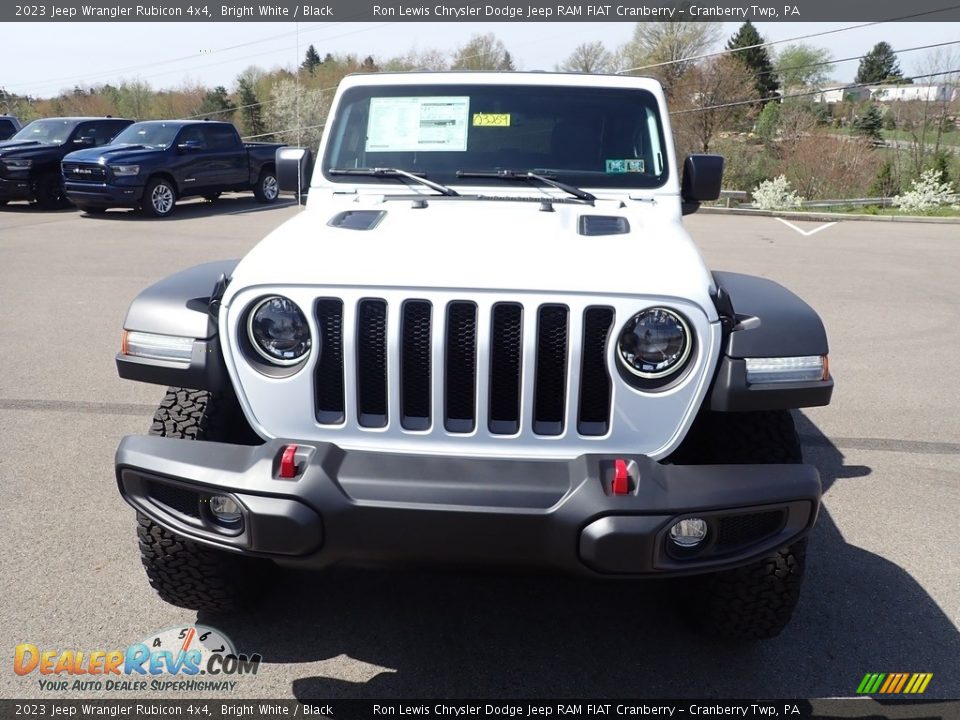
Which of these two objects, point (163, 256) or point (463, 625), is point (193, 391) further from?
point (163, 256)

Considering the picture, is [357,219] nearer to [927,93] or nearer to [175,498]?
[175,498]

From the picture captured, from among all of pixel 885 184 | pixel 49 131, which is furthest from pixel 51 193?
pixel 885 184

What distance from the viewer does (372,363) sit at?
2418 millimetres

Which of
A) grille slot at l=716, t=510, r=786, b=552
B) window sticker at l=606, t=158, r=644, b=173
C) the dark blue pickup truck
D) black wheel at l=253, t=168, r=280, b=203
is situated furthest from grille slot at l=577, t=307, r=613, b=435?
black wheel at l=253, t=168, r=280, b=203

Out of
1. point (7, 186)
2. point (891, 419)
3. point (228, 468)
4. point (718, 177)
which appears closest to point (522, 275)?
point (228, 468)

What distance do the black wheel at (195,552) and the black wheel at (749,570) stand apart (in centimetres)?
155

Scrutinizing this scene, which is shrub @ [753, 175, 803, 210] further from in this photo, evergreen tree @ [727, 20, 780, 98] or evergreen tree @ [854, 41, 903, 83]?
evergreen tree @ [854, 41, 903, 83]

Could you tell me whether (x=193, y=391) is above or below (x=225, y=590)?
above

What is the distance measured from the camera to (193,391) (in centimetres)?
281

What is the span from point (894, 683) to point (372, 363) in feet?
6.55

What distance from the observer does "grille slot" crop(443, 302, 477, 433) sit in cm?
236

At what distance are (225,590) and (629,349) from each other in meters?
1.60

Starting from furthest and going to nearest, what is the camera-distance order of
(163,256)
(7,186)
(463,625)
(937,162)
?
(937,162)
(7,186)
(163,256)
(463,625)

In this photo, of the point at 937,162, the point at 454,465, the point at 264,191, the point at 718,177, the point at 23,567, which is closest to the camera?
the point at 454,465
